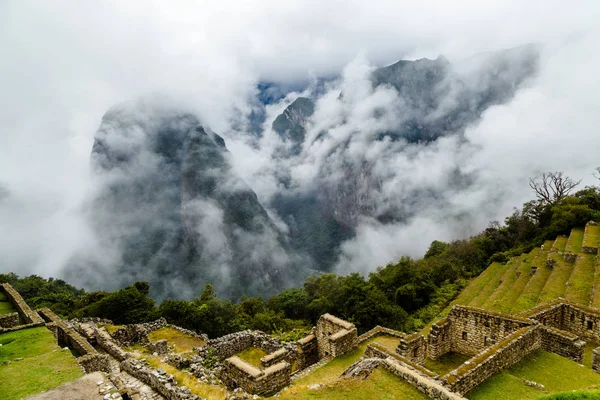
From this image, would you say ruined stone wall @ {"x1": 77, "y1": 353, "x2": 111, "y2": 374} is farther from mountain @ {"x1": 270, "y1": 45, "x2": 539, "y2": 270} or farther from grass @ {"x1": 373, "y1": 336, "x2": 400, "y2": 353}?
mountain @ {"x1": 270, "y1": 45, "x2": 539, "y2": 270}

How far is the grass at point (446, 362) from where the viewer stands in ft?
36.5

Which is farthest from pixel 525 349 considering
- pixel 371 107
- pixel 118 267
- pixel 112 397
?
pixel 371 107

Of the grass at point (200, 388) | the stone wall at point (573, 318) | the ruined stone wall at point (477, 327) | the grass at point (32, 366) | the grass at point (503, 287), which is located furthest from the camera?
the grass at point (503, 287)

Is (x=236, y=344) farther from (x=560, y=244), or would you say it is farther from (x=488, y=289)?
(x=560, y=244)

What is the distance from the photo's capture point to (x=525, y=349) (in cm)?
954

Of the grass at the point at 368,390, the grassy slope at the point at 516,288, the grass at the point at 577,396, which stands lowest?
the grassy slope at the point at 516,288

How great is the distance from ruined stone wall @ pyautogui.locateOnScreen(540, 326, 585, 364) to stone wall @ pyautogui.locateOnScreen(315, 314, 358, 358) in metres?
6.30

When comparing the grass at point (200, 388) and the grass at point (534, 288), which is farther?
the grass at point (534, 288)

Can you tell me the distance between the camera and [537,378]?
8.79m

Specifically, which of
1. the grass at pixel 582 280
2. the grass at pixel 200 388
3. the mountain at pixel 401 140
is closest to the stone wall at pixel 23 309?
the grass at pixel 200 388

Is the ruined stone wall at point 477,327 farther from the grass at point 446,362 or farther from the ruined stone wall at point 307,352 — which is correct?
the ruined stone wall at point 307,352

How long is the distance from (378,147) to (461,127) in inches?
1490

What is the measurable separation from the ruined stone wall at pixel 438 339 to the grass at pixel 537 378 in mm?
2640

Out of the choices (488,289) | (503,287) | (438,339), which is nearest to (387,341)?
(438,339)
